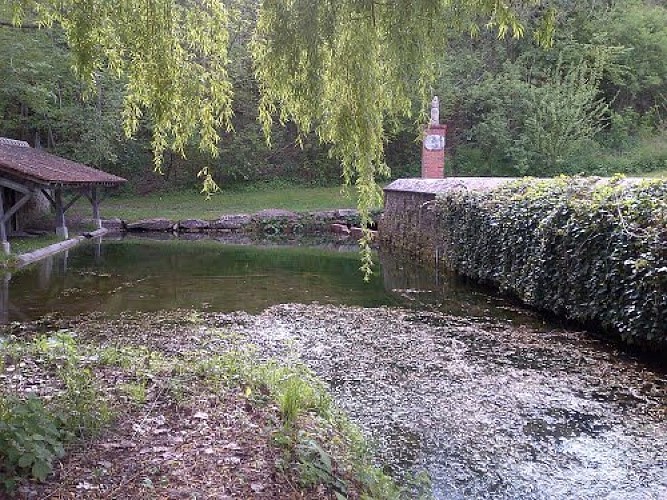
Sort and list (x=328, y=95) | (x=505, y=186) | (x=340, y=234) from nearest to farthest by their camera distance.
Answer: (x=328, y=95) < (x=505, y=186) < (x=340, y=234)

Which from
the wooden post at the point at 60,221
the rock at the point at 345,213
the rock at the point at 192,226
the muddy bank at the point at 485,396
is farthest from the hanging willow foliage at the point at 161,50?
the rock at the point at 345,213

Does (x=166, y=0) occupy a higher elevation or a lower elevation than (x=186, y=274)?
higher

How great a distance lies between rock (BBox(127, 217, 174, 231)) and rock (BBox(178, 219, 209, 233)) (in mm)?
346

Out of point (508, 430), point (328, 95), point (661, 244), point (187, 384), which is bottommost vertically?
point (508, 430)

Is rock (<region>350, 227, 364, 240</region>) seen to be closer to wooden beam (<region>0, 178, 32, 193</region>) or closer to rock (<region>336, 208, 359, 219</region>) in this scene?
rock (<region>336, 208, 359, 219</region>)

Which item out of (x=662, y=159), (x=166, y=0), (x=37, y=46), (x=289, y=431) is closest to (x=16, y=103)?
(x=37, y=46)

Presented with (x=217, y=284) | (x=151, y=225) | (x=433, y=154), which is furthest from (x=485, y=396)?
(x=151, y=225)

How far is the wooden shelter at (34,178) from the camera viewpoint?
14883mm

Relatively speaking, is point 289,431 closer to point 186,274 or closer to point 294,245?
point 186,274

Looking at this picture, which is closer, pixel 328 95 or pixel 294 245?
pixel 328 95

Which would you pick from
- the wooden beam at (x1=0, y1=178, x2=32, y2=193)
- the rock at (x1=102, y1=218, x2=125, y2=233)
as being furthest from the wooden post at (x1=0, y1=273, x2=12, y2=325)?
the rock at (x1=102, y1=218, x2=125, y2=233)

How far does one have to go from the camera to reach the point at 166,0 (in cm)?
449

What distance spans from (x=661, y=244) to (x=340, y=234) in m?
16.3

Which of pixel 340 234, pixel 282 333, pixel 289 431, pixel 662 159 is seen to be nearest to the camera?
pixel 289 431
